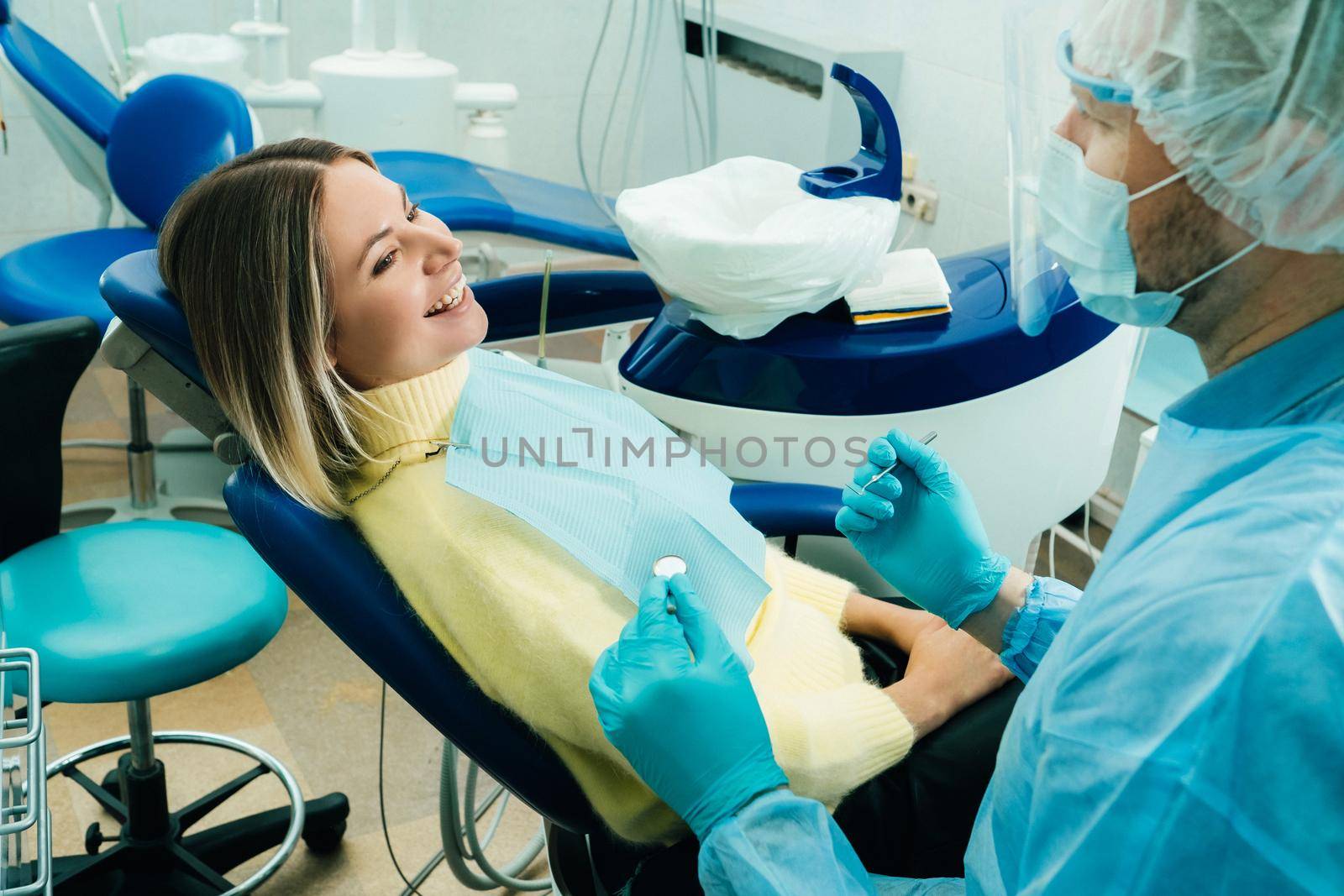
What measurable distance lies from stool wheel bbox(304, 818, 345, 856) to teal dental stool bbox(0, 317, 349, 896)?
2 centimetres

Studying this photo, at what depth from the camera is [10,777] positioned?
1012 mm

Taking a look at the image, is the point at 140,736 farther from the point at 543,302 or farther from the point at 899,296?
the point at 899,296

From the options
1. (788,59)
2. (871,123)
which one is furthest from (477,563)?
(788,59)

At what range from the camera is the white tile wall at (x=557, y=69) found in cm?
281

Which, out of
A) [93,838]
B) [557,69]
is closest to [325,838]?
[93,838]

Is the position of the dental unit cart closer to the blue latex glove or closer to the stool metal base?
the blue latex glove

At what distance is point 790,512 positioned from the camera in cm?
148

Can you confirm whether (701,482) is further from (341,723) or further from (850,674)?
(341,723)

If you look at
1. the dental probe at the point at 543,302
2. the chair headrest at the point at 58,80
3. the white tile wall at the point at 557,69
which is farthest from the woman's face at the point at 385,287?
the white tile wall at the point at 557,69

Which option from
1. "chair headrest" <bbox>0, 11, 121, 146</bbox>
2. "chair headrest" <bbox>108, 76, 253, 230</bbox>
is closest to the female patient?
"chair headrest" <bbox>108, 76, 253, 230</bbox>

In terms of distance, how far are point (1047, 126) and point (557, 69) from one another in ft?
10.6

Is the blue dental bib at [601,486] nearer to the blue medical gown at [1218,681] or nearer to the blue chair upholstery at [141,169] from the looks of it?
the blue medical gown at [1218,681]

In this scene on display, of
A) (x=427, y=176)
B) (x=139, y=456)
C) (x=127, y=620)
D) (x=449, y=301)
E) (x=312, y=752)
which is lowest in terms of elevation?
(x=312, y=752)

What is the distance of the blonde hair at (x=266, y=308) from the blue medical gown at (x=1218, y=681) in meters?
0.75
